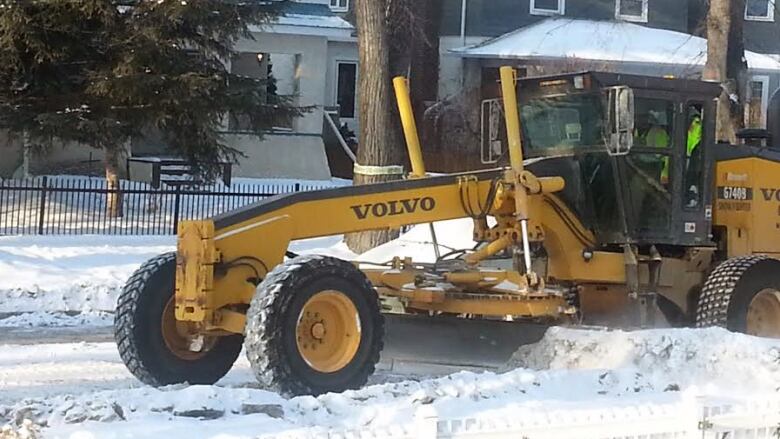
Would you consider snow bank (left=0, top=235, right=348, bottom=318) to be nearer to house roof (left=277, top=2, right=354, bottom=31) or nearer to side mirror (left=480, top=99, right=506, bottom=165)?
side mirror (left=480, top=99, right=506, bottom=165)

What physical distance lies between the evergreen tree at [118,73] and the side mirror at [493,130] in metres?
9.54

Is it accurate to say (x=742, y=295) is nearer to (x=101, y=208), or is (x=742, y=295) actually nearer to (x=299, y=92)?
(x=101, y=208)

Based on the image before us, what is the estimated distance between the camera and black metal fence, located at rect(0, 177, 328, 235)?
2134 cm

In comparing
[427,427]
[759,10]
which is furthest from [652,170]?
[759,10]

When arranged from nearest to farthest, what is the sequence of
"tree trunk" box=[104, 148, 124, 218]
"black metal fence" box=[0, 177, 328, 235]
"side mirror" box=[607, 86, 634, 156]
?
"side mirror" box=[607, 86, 634, 156] → "black metal fence" box=[0, 177, 328, 235] → "tree trunk" box=[104, 148, 124, 218]

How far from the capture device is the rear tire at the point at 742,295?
36.2 feet

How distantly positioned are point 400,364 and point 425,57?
26195 mm

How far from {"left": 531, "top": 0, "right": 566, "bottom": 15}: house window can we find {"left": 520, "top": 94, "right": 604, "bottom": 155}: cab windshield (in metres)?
27.4

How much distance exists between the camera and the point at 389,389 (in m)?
8.45

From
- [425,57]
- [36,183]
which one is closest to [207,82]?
[36,183]

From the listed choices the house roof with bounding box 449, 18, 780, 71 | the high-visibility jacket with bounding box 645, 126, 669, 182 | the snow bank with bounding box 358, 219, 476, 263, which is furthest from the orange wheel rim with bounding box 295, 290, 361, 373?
the house roof with bounding box 449, 18, 780, 71

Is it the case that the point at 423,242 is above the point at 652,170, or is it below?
below

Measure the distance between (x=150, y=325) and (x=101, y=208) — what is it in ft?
48.6

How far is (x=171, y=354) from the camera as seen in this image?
9.53 meters
